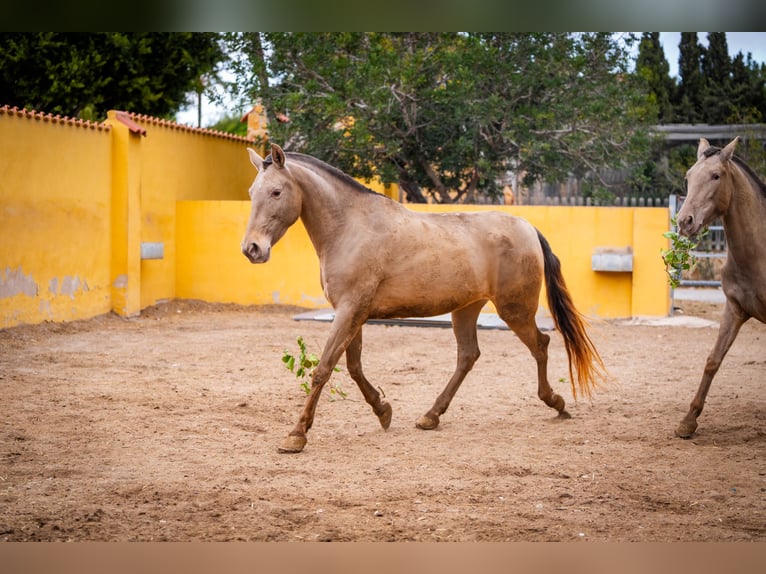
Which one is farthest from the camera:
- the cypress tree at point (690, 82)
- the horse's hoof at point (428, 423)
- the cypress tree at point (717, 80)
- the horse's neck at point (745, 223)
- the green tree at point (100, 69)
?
the cypress tree at point (690, 82)

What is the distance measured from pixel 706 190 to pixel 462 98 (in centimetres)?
861

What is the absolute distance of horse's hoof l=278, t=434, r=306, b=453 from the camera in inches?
217

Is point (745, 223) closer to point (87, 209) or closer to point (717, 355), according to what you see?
point (717, 355)

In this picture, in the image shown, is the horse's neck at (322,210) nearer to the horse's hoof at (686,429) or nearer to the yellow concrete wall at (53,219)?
the horse's hoof at (686,429)

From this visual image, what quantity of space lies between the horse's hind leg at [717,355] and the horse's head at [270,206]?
2.85 metres

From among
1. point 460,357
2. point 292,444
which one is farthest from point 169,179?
point 292,444

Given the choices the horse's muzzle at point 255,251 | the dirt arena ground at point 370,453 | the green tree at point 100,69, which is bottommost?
the dirt arena ground at point 370,453

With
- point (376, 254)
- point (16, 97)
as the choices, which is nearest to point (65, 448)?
point (376, 254)

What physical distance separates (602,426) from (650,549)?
8.42 ft

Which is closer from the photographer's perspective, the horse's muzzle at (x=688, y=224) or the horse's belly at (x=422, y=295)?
the horse's muzzle at (x=688, y=224)

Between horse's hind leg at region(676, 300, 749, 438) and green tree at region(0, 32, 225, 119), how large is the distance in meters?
13.3

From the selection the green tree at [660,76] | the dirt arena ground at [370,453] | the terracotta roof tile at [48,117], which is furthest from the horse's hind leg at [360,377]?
the green tree at [660,76]

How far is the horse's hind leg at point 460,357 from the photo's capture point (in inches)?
247
